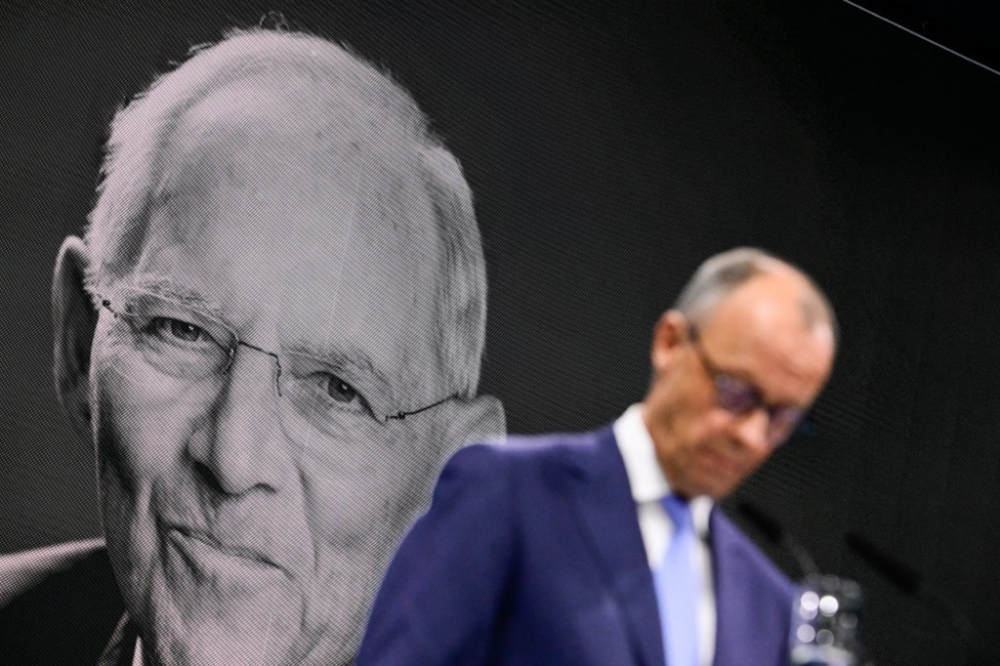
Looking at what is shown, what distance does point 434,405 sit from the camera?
12.0 ft

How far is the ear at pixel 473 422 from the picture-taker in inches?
145

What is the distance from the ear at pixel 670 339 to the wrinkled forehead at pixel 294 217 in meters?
1.94

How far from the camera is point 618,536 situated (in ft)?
4.97

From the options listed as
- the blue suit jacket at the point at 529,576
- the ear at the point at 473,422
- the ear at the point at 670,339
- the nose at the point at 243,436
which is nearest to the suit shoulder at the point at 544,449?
the blue suit jacket at the point at 529,576

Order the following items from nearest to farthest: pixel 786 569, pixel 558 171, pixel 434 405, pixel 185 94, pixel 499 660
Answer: pixel 499 660 → pixel 185 94 → pixel 434 405 → pixel 558 171 → pixel 786 569

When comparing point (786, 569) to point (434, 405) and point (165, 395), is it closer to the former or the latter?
point (434, 405)

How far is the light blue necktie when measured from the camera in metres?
1.51

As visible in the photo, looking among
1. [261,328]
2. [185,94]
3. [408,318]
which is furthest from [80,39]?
[408,318]

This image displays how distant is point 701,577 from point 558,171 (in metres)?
2.42

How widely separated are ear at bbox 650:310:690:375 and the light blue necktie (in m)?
0.16

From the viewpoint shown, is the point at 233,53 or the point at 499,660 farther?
the point at 233,53

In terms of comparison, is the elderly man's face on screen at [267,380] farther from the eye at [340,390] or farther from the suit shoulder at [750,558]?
the suit shoulder at [750,558]

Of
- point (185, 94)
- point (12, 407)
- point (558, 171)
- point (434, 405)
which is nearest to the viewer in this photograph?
point (12, 407)

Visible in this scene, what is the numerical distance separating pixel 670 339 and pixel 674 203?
8.35 ft
